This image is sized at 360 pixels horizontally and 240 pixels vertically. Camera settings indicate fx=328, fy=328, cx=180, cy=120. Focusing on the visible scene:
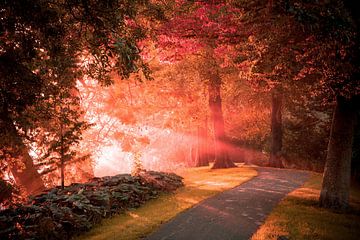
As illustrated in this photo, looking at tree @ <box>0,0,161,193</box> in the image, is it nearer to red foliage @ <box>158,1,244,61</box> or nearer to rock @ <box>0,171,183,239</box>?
rock @ <box>0,171,183,239</box>

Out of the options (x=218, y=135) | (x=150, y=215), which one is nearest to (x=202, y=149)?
(x=218, y=135)

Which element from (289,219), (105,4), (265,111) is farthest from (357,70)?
(265,111)

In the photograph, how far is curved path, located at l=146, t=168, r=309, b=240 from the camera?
33.0ft

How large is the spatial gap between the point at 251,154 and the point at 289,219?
122 feet

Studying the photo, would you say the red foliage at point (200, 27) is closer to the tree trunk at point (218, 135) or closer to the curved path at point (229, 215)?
the curved path at point (229, 215)

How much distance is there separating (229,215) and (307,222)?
2692 millimetres

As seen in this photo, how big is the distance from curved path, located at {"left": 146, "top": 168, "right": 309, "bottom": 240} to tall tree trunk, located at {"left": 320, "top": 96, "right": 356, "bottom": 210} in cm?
219

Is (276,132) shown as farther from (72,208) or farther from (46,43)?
(46,43)

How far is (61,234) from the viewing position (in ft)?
35.1

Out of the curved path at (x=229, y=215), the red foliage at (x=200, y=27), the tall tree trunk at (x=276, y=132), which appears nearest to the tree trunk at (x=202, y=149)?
the tall tree trunk at (x=276, y=132)

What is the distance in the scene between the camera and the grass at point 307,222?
9.73 metres

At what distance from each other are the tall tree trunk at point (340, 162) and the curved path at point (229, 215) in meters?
2.19

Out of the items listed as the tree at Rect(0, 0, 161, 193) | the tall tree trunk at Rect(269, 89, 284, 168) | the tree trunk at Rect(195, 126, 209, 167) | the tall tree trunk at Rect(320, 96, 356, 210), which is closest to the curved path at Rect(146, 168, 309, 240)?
the tall tree trunk at Rect(320, 96, 356, 210)

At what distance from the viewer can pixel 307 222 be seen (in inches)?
432
